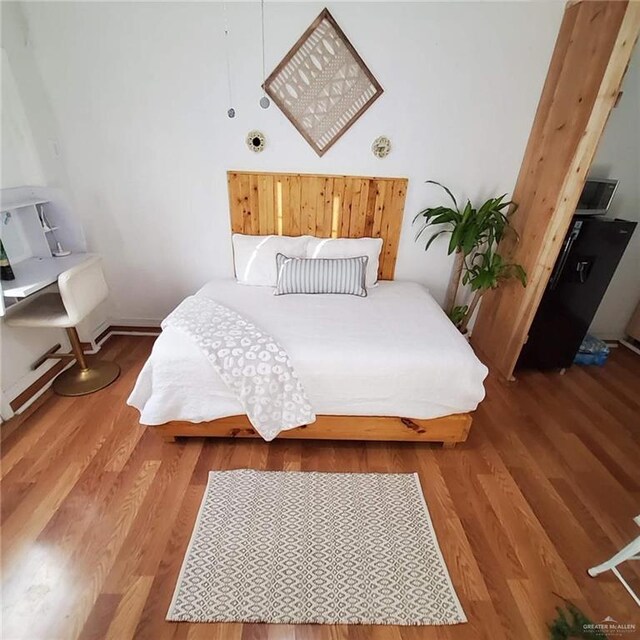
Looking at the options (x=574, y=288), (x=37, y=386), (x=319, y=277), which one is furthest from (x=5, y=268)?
(x=574, y=288)

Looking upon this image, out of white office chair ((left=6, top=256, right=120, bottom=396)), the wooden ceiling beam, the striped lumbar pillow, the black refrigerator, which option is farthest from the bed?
the black refrigerator

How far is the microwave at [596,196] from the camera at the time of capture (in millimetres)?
2162

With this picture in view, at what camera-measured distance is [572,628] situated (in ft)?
3.80

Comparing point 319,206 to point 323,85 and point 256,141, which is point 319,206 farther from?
point 323,85

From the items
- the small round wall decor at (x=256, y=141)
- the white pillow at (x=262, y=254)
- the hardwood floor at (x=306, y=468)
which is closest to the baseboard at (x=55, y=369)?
the hardwood floor at (x=306, y=468)

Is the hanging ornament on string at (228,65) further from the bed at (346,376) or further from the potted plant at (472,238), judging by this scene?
the potted plant at (472,238)

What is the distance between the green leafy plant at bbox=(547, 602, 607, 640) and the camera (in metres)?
1.15

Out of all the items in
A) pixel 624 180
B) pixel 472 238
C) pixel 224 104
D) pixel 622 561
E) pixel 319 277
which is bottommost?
pixel 622 561

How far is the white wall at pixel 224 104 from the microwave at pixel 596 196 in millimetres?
477

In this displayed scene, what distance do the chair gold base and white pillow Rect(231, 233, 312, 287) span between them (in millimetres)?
1135

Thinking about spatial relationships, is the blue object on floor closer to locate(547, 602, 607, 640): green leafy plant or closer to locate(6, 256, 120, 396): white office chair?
locate(547, 602, 607, 640): green leafy plant

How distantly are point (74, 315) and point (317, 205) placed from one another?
5.66 ft

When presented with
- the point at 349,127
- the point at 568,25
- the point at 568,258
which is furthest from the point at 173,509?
the point at 568,25

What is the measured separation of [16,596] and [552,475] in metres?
2.47
